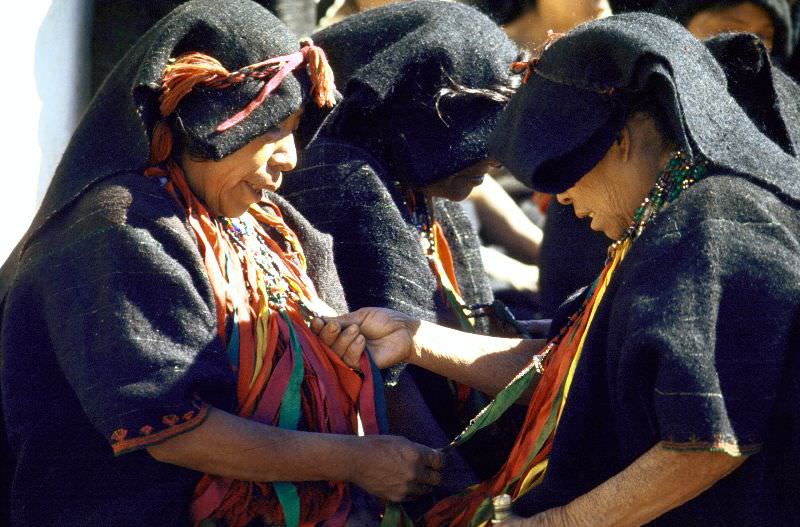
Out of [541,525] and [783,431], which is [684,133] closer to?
[783,431]

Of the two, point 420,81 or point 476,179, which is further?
point 476,179

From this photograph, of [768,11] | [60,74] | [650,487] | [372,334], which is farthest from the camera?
[768,11]

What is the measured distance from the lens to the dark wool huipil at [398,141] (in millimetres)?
3607

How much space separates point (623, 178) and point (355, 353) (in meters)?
0.84

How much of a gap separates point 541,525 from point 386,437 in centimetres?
52

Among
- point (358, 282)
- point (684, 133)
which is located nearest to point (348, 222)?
point (358, 282)

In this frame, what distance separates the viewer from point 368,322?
10.8ft

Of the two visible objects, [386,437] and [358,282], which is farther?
[358,282]

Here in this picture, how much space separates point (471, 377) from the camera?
3373mm

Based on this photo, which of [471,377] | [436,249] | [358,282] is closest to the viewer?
[471,377]

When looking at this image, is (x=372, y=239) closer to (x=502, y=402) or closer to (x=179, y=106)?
(x=502, y=402)

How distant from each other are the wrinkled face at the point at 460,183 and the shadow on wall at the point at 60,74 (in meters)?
1.47

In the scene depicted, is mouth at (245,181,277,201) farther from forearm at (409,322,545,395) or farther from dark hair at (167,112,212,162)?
forearm at (409,322,545,395)

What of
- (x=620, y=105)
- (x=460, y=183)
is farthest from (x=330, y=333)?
(x=620, y=105)
